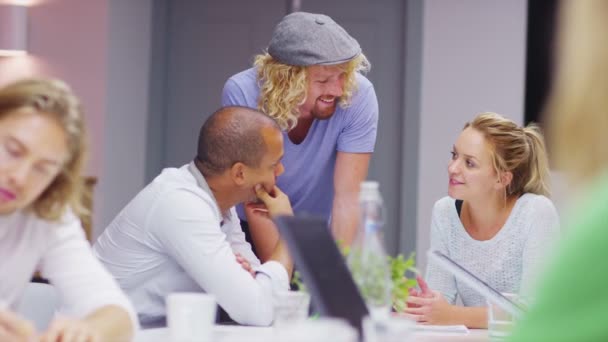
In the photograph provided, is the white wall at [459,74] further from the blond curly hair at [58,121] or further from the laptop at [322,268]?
the laptop at [322,268]

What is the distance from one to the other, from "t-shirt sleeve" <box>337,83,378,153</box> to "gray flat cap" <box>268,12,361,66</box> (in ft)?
0.61

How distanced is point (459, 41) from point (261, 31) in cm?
116

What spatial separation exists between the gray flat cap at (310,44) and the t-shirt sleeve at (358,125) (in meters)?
0.18

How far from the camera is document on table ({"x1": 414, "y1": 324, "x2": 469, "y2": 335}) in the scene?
2277 mm

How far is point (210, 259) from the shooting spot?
2377mm

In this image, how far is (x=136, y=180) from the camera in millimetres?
5809

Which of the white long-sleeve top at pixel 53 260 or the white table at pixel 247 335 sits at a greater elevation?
the white long-sleeve top at pixel 53 260

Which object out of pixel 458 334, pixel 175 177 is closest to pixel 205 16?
pixel 175 177

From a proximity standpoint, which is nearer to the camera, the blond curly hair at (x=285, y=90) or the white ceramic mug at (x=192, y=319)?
the white ceramic mug at (x=192, y=319)

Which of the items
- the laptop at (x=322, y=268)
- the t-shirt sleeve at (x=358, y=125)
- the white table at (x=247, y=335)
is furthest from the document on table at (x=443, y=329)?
the t-shirt sleeve at (x=358, y=125)

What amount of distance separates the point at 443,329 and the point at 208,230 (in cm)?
61

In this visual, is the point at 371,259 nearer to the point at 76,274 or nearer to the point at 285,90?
the point at 76,274

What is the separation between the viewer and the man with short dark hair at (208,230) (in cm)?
238

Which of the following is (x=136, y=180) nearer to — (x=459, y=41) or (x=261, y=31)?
(x=261, y=31)
